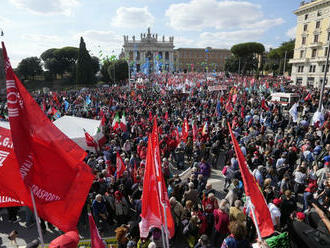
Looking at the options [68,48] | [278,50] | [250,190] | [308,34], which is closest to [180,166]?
[250,190]

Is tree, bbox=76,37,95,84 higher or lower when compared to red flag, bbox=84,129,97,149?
higher

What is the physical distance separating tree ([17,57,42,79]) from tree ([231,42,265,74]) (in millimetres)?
56742

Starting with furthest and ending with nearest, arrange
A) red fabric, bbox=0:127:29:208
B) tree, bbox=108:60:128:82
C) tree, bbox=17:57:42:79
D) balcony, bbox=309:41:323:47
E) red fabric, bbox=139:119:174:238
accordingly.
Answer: tree, bbox=108:60:128:82 → tree, bbox=17:57:42:79 → balcony, bbox=309:41:323:47 → red fabric, bbox=139:119:174:238 → red fabric, bbox=0:127:29:208

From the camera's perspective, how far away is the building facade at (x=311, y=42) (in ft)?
134

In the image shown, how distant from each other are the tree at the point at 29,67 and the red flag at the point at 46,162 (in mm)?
62726

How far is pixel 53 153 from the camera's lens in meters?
3.12

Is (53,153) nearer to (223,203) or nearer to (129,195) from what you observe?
(223,203)

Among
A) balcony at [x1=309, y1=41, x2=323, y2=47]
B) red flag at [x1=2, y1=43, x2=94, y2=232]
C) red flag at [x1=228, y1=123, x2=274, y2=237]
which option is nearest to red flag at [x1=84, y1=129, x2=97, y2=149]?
red flag at [x1=2, y1=43, x2=94, y2=232]

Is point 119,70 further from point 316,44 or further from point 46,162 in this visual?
point 46,162

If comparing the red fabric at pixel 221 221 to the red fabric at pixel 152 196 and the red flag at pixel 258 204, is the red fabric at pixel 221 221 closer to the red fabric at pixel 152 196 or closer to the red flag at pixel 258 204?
the red fabric at pixel 152 196

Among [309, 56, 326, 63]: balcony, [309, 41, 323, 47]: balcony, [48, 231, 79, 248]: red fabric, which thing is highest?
[309, 41, 323, 47]: balcony

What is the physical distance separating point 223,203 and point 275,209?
3.49 feet

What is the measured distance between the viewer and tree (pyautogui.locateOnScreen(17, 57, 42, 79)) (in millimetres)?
55356

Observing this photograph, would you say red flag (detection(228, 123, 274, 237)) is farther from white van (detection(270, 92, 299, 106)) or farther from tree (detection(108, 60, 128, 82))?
tree (detection(108, 60, 128, 82))
